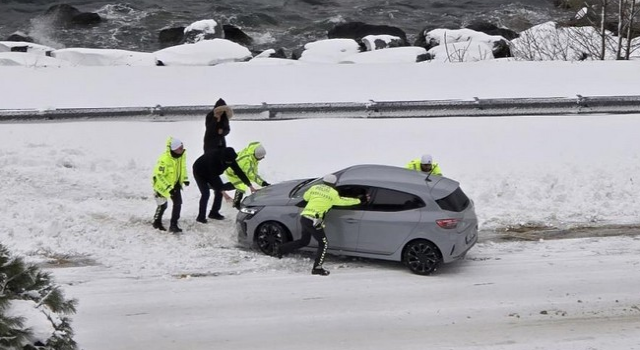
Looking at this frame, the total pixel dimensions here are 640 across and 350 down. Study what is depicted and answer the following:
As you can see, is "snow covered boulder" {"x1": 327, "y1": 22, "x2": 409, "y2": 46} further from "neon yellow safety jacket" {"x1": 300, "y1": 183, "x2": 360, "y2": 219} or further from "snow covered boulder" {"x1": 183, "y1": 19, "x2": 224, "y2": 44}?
"neon yellow safety jacket" {"x1": 300, "y1": 183, "x2": 360, "y2": 219}

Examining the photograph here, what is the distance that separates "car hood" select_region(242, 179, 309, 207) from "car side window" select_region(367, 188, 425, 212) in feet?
4.68

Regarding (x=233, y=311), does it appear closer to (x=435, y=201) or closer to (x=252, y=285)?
(x=252, y=285)

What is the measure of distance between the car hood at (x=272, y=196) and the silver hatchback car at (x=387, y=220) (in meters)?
0.02

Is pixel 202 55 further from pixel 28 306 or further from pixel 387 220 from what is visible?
pixel 28 306

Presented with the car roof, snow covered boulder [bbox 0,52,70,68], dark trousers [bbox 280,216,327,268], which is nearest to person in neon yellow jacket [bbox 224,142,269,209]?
the car roof

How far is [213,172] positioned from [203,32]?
60.5 feet

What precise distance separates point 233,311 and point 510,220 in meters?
6.01

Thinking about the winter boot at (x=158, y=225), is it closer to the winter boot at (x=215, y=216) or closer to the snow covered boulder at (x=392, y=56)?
the winter boot at (x=215, y=216)

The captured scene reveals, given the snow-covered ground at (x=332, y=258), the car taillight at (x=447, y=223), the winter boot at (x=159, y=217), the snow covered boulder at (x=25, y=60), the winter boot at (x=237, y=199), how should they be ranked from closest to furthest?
the snow-covered ground at (x=332, y=258)
the car taillight at (x=447, y=223)
the winter boot at (x=159, y=217)
the winter boot at (x=237, y=199)
the snow covered boulder at (x=25, y=60)

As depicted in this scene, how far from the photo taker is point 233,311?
12383mm

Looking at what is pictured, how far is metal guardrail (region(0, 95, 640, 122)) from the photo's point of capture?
64.4 ft

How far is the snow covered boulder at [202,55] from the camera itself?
2703 cm

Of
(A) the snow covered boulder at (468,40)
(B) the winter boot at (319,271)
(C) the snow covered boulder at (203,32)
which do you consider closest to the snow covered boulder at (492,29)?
(A) the snow covered boulder at (468,40)

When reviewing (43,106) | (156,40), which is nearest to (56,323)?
(43,106)
